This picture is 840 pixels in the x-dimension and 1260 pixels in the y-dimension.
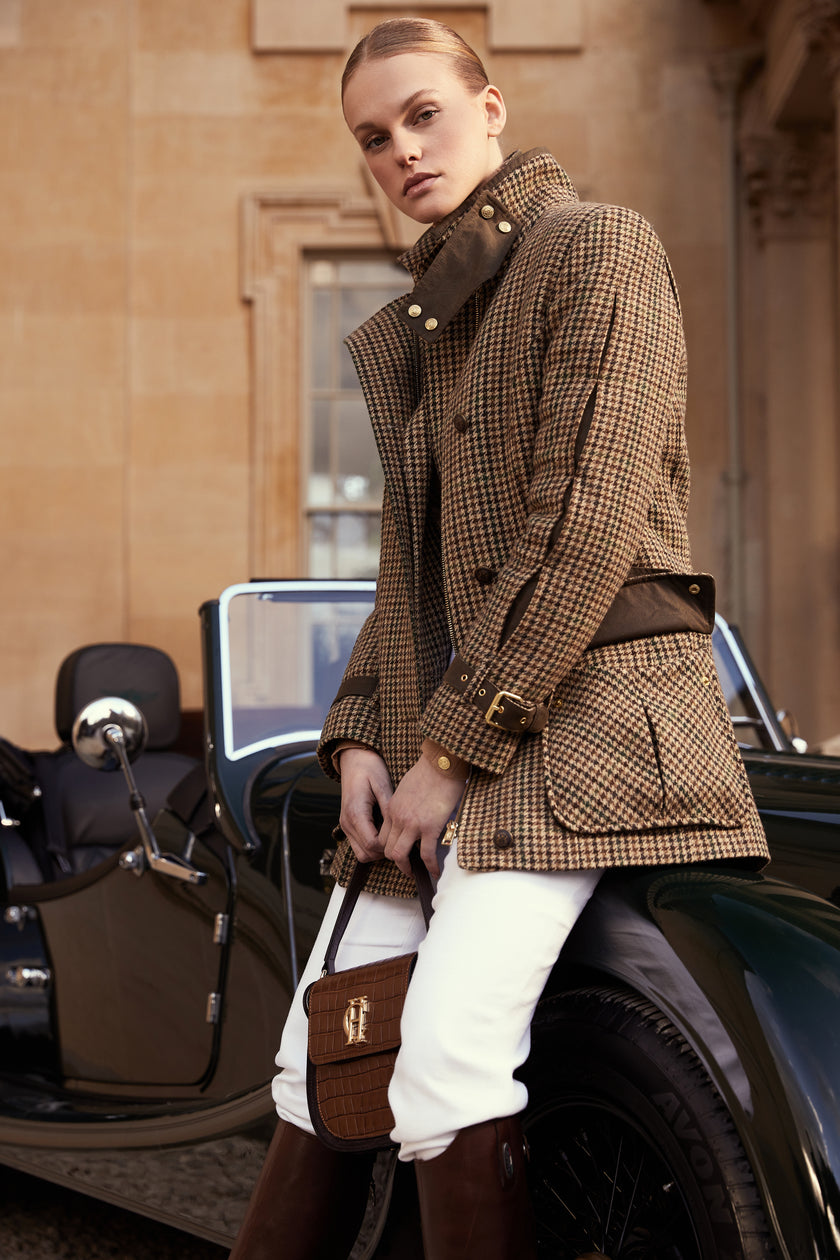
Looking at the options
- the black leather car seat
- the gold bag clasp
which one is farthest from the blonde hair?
the black leather car seat

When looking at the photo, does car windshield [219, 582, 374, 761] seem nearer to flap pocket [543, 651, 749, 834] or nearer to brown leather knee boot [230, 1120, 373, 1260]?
brown leather knee boot [230, 1120, 373, 1260]

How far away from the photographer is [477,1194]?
1.39m

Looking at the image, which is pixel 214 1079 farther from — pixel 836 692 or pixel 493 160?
pixel 836 692

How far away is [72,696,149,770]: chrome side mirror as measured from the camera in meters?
2.67

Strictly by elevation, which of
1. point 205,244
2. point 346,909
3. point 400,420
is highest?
point 205,244

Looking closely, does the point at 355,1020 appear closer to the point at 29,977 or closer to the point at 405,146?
the point at 405,146

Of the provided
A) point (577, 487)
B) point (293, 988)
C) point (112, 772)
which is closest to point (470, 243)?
point (577, 487)

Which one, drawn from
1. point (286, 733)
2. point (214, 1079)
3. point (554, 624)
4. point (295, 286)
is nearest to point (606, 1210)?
point (554, 624)

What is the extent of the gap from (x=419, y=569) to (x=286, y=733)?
1.14m

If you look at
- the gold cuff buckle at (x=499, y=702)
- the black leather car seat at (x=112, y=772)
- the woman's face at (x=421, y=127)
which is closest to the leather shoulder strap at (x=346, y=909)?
the gold cuff buckle at (x=499, y=702)

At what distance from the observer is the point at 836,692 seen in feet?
28.0

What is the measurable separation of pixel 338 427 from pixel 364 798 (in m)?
7.81

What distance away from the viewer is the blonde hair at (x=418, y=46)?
1627 mm

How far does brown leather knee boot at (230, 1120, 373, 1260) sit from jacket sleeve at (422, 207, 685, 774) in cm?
56
